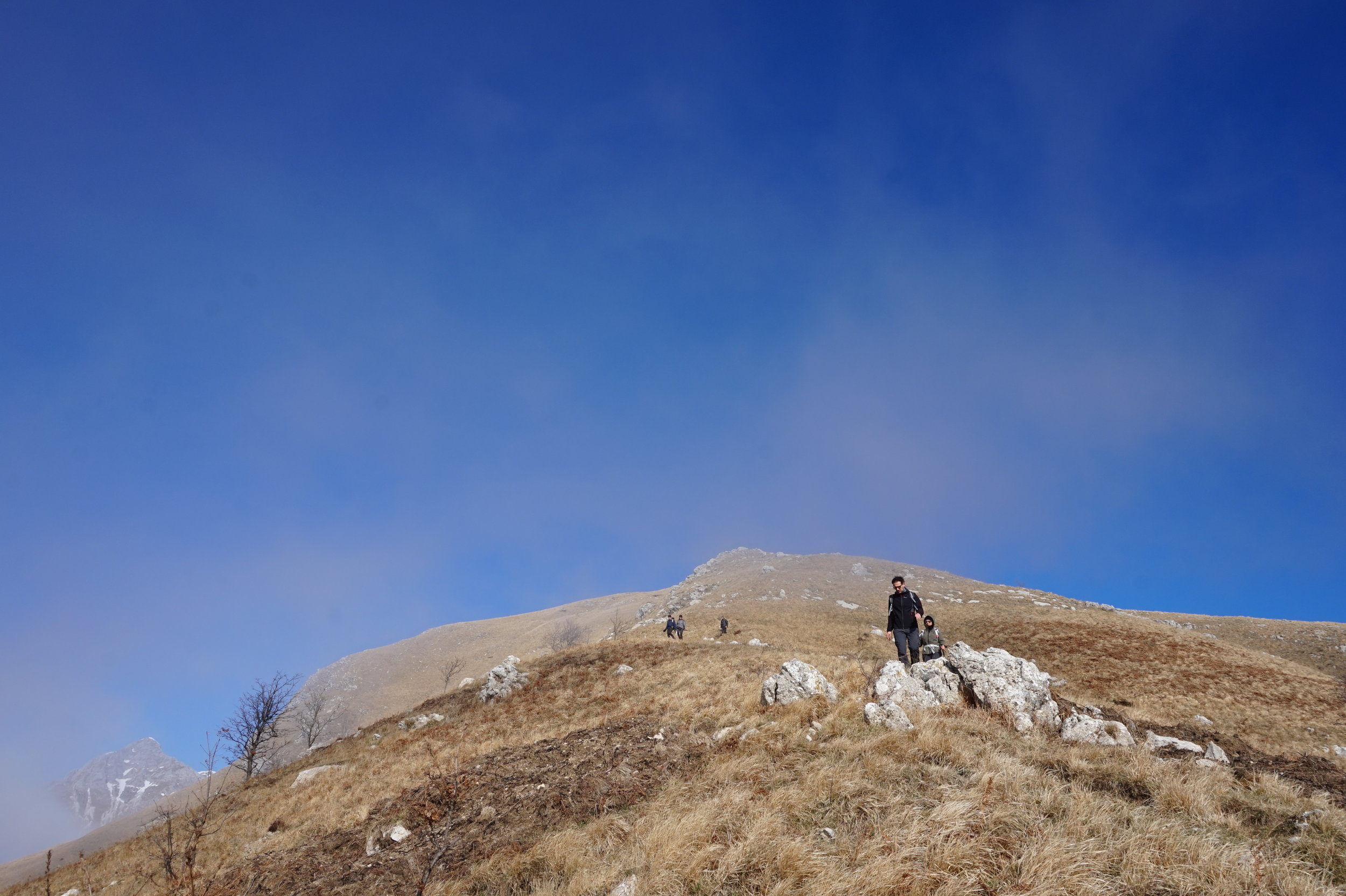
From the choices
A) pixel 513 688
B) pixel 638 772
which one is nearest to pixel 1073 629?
pixel 513 688

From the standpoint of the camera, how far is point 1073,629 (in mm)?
38719

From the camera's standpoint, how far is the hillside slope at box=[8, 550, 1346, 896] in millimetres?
5562

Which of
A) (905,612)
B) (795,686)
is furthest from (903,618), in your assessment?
(795,686)

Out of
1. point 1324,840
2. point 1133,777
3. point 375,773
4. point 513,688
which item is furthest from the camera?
point 513,688

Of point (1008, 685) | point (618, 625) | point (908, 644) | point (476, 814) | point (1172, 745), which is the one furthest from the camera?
point (618, 625)

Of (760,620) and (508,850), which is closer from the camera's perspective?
(508,850)

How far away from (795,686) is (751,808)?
274 inches

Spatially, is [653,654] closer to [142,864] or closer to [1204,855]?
[142,864]

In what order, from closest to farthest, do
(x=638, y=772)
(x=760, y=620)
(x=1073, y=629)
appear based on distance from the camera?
(x=638, y=772)
(x=1073, y=629)
(x=760, y=620)

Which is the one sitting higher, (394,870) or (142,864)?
(394,870)

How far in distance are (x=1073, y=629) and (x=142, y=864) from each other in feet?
162

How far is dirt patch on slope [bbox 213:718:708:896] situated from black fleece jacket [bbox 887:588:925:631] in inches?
281

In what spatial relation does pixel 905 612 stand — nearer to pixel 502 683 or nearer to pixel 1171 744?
pixel 1171 744

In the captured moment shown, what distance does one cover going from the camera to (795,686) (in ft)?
45.9
